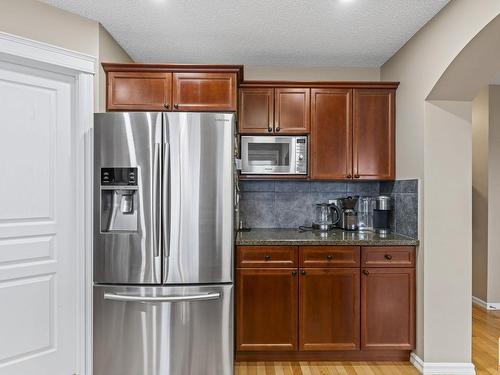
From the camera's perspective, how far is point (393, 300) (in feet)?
9.20

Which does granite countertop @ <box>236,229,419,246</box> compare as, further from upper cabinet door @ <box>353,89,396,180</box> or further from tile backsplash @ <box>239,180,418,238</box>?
upper cabinet door @ <box>353,89,396,180</box>

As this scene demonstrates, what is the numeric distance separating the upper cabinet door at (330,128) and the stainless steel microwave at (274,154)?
12 centimetres

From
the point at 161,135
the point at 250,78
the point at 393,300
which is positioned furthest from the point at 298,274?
the point at 250,78

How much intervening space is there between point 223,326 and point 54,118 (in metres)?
1.92

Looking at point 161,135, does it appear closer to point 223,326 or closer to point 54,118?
point 54,118

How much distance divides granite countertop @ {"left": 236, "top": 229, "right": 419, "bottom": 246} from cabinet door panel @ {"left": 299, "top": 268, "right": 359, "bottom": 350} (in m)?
0.23

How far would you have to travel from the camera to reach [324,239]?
2844mm

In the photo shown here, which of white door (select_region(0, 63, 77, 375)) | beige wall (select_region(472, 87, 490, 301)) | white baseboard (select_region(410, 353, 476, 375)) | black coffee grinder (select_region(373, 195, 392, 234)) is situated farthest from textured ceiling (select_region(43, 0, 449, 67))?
white baseboard (select_region(410, 353, 476, 375))

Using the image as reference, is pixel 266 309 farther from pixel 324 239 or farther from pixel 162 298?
pixel 162 298

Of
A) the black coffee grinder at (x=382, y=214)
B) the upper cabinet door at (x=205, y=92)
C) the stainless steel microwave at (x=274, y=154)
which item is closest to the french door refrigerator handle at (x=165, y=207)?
the upper cabinet door at (x=205, y=92)

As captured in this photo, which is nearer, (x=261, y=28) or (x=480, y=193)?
(x=261, y=28)

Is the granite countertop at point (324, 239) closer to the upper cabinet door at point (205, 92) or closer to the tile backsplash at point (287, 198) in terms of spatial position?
the tile backsplash at point (287, 198)

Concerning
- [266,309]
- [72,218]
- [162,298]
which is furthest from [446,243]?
[72,218]

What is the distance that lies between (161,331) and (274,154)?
1745 mm
